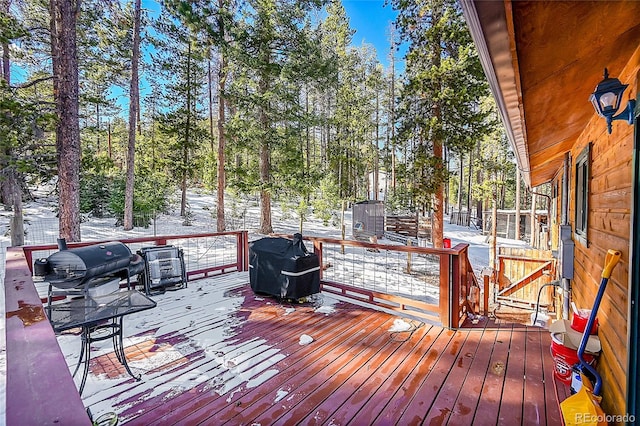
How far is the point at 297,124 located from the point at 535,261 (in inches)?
303

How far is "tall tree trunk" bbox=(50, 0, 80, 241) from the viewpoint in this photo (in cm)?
573

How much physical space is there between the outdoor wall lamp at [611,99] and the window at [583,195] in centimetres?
171

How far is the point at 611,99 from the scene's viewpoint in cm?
167

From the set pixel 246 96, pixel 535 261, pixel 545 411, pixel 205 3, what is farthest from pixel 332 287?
pixel 205 3

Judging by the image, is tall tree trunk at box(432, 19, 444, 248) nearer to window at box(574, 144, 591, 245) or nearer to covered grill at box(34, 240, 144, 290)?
window at box(574, 144, 591, 245)

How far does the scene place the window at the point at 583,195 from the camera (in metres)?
3.09

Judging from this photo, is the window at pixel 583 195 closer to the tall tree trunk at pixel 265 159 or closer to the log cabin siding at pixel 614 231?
the log cabin siding at pixel 614 231

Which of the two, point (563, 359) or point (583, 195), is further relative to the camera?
point (583, 195)

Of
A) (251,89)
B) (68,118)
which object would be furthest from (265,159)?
(68,118)

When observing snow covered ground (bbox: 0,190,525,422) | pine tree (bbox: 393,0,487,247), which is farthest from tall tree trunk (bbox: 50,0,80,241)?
pine tree (bbox: 393,0,487,247)

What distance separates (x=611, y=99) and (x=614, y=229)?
3.01 ft

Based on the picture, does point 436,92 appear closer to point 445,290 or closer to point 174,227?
point 445,290

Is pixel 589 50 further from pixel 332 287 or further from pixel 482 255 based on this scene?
pixel 482 255

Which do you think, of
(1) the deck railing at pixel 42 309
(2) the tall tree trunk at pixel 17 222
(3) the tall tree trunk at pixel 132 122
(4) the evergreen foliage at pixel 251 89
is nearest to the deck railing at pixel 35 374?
(1) the deck railing at pixel 42 309
